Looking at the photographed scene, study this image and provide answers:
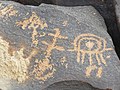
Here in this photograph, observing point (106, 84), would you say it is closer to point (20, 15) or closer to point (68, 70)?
point (68, 70)

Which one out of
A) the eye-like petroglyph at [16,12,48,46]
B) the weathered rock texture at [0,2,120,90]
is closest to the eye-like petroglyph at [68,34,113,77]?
the weathered rock texture at [0,2,120,90]

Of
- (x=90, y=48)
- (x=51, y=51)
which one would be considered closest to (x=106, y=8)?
(x=90, y=48)

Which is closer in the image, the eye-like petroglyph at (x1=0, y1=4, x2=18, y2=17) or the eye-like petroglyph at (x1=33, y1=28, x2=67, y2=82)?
the eye-like petroglyph at (x1=33, y1=28, x2=67, y2=82)

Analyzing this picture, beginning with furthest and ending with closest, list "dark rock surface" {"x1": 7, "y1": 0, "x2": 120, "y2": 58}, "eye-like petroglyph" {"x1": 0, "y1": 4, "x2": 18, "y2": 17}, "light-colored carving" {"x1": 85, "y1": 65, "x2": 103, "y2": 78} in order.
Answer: "dark rock surface" {"x1": 7, "y1": 0, "x2": 120, "y2": 58} < "eye-like petroglyph" {"x1": 0, "y1": 4, "x2": 18, "y2": 17} < "light-colored carving" {"x1": 85, "y1": 65, "x2": 103, "y2": 78}

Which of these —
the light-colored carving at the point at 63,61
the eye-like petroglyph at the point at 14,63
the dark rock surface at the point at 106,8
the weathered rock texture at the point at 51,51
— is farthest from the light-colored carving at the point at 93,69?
the dark rock surface at the point at 106,8

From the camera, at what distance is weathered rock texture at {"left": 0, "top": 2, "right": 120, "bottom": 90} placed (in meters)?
1.68

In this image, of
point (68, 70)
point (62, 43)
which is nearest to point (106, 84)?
point (68, 70)

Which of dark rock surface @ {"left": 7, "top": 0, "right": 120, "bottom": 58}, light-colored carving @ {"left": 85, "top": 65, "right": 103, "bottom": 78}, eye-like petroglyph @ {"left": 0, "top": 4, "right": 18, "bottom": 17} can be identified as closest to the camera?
light-colored carving @ {"left": 85, "top": 65, "right": 103, "bottom": 78}

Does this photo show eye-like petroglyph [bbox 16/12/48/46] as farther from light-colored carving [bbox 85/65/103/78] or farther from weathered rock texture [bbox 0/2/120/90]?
light-colored carving [bbox 85/65/103/78]

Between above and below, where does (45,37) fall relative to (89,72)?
above

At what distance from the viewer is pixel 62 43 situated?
173cm

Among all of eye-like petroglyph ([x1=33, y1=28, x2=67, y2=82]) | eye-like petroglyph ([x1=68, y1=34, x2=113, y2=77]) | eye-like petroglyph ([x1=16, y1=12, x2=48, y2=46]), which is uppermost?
eye-like petroglyph ([x1=16, y1=12, x2=48, y2=46])

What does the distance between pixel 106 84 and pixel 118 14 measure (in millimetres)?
560

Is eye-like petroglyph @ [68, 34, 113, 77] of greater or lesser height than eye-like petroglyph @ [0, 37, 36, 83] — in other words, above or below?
above
